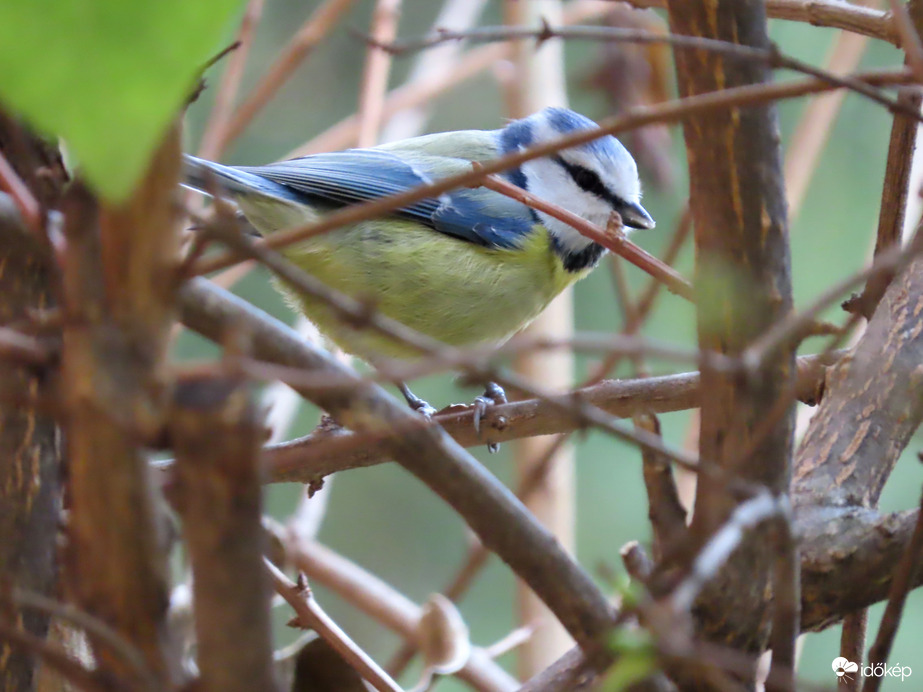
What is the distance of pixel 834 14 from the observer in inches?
31.8

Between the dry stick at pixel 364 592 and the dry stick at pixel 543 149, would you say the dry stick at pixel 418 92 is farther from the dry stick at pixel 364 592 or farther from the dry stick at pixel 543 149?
the dry stick at pixel 543 149

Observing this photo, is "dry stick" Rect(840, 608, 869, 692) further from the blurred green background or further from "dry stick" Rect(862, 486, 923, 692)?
the blurred green background

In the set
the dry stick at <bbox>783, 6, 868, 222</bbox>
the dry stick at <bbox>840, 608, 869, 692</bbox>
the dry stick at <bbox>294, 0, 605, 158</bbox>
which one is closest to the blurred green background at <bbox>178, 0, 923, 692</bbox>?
the dry stick at <bbox>294, 0, 605, 158</bbox>

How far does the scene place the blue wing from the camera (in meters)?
1.40

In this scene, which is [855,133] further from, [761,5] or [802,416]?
[761,5]

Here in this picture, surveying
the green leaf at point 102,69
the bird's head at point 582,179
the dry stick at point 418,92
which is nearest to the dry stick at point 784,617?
the green leaf at point 102,69

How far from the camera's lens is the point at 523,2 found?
69.4 inches

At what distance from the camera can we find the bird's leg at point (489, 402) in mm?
1002

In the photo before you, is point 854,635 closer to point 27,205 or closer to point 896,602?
point 896,602

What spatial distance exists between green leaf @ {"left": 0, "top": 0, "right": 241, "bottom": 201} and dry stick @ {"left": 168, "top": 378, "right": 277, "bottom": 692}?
6 centimetres

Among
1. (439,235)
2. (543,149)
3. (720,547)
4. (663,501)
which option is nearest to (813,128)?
(439,235)

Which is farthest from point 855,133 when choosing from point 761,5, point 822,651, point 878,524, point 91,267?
point 91,267

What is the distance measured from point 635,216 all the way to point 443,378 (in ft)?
4.51

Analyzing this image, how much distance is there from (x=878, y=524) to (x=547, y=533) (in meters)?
0.41
